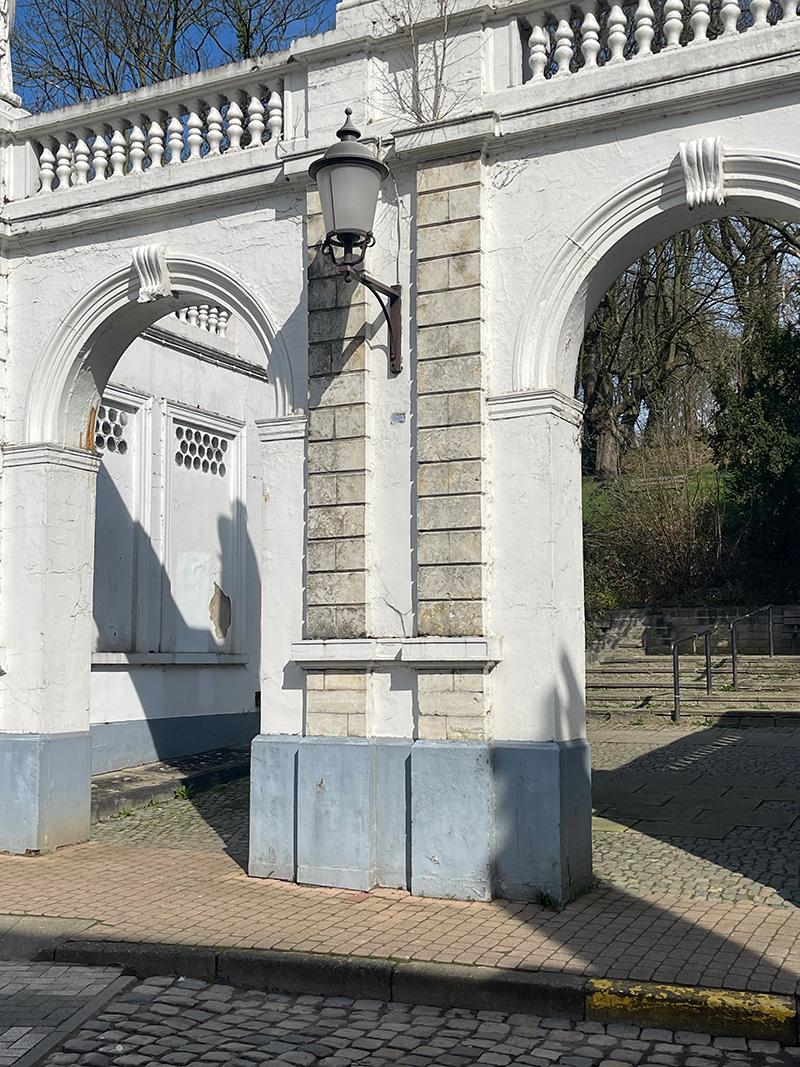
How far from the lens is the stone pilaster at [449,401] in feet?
23.4

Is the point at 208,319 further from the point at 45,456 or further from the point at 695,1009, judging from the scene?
the point at 695,1009

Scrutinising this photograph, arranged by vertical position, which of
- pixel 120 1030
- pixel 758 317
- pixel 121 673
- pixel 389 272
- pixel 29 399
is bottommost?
pixel 120 1030

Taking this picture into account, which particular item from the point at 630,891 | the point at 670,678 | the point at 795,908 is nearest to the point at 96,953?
the point at 630,891

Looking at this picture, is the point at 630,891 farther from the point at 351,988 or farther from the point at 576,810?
the point at 351,988

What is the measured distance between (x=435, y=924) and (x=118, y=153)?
6.10 m

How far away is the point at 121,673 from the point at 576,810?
6332mm

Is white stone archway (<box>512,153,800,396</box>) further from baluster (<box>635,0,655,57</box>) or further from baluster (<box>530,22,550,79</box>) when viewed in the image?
baluster (<box>530,22,550,79</box>)

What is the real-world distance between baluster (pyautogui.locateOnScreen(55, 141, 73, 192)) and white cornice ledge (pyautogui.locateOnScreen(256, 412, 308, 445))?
2.78 metres

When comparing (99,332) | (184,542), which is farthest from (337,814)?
(184,542)

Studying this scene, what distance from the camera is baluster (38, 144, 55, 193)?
29.9 feet

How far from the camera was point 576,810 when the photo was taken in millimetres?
6957

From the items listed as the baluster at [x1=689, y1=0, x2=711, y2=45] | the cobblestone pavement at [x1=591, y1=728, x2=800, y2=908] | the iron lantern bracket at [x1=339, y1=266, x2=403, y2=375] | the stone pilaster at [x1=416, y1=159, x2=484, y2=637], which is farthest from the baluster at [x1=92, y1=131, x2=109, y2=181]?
the cobblestone pavement at [x1=591, y1=728, x2=800, y2=908]

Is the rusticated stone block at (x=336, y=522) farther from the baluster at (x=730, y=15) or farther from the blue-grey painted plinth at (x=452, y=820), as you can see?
the baluster at (x=730, y=15)

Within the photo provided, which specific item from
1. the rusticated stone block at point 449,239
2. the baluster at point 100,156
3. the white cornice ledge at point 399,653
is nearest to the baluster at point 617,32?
the rusticated stone block at point 449,239
